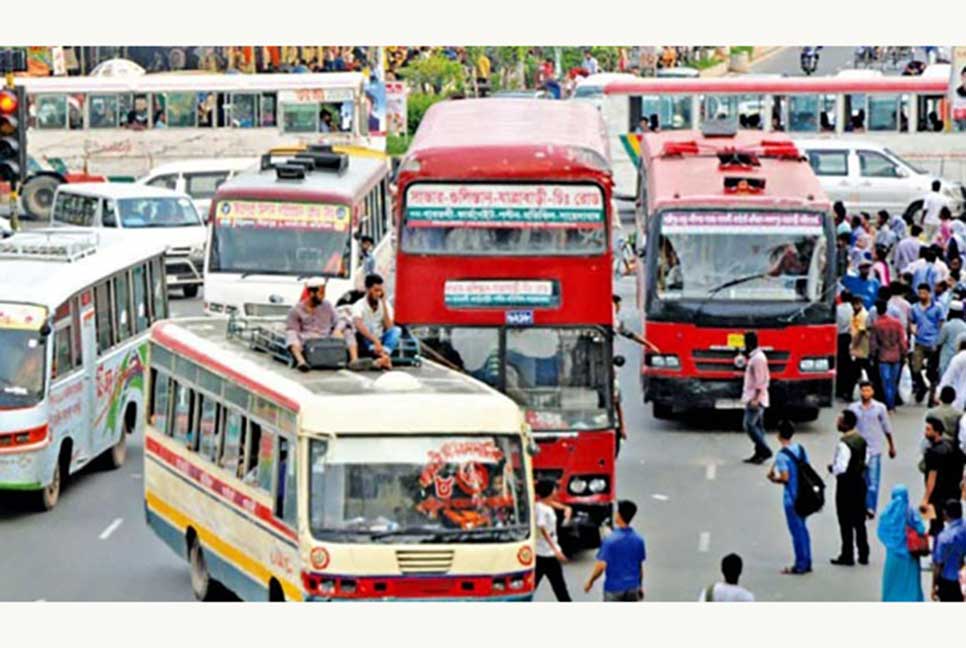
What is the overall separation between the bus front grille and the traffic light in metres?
7.59

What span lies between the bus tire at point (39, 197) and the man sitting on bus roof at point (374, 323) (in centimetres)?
2516

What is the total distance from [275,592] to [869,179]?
1131 inches

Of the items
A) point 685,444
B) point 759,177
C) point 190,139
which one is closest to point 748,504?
point 685,444

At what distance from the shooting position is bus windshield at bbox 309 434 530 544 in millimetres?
17844

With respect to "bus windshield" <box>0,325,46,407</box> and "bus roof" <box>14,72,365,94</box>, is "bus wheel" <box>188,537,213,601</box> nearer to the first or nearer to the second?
"bus windshield" <box>0,325,46,407</box>

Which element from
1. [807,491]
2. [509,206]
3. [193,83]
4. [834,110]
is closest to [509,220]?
[509,206]

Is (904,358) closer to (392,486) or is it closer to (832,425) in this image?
(832,425)

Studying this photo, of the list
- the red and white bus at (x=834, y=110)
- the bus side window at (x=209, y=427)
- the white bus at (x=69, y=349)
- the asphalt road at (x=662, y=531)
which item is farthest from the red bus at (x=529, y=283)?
the red and white bus at (x=834, y=110)

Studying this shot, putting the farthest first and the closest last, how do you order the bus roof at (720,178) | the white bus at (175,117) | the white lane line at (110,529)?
the white bus at (175,117)
the bus roof at (720,178)
the white lane line at (110,529)

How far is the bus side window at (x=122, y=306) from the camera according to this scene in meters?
27.6

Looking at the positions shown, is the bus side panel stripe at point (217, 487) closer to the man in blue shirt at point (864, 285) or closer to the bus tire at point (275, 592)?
the bus tire at point (275, 592)

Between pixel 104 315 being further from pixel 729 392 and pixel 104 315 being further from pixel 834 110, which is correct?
pixel 834 110

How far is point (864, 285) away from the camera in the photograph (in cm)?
3191

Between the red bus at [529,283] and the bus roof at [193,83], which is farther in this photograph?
the bus roof at [193,83]
